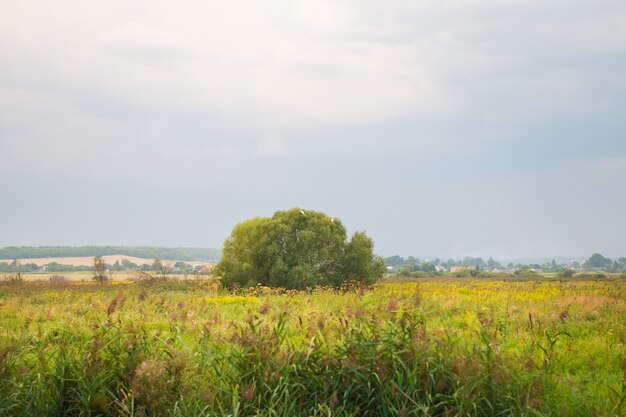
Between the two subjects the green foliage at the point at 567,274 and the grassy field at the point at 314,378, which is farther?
the green foliage at the point at 567,274

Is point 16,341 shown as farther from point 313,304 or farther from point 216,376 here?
point 313,304

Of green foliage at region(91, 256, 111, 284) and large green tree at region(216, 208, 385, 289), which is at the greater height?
large green tree at region(216, 208, 385, 289)

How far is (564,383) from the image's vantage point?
8.97m

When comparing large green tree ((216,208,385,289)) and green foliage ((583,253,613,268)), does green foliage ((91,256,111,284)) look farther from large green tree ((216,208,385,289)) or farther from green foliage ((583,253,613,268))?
green foliage ((583,253,613,268))

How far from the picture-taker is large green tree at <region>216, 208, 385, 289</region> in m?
34.8

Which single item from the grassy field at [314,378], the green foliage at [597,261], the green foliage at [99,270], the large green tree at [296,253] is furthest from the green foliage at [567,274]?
the green foliage at [597,261]

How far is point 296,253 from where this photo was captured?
35344mm

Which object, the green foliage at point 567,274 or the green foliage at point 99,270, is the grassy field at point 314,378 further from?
the green foliage at point 567,274

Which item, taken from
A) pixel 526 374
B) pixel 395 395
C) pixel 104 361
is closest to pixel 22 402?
pixel 104 361

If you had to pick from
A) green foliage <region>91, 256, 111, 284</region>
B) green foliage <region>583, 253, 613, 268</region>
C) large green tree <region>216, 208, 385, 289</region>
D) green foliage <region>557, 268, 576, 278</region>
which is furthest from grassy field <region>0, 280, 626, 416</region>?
green foliage <region>583, 253, 613, 268</region>

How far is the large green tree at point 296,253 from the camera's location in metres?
34.8

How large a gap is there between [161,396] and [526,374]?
5.48 m

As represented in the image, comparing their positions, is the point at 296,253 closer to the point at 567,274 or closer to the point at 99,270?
the point at 99,270

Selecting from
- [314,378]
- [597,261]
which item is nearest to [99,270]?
[314,378]
